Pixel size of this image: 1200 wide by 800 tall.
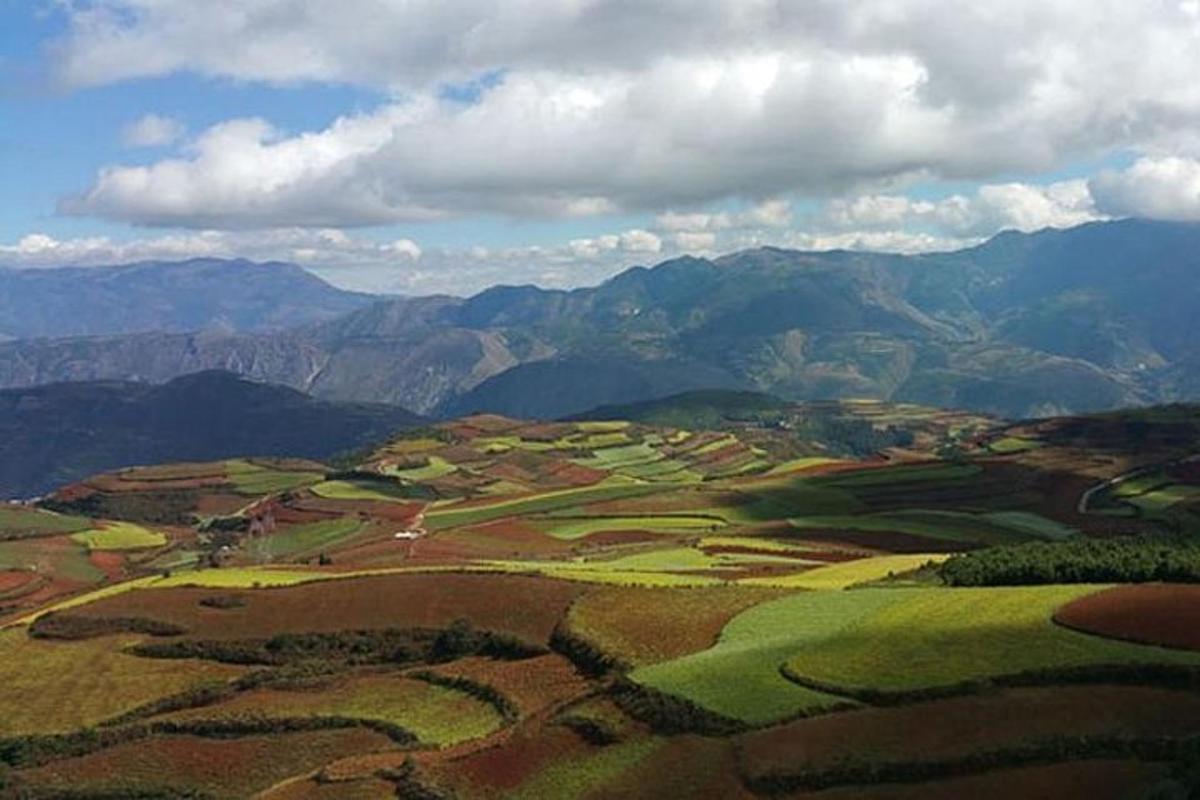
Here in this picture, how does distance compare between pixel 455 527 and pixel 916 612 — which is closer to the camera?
pixel 916 612

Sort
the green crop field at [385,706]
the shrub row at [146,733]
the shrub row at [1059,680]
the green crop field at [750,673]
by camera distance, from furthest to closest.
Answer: the shrub row at [146,733] → the green crop field at [385,706] → the green crop field at [750,673] → the shrub row at [1059,680]

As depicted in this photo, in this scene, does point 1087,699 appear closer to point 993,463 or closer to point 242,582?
point 242,582

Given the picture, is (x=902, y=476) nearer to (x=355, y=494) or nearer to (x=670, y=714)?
(x=355, y=494)

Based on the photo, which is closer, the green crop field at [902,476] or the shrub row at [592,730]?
the shrub row at [592,730]

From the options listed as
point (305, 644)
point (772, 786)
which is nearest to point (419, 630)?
point (305, 644)

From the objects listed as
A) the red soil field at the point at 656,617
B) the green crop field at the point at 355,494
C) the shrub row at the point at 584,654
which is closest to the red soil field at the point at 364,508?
the green crop field at the point at 355,494

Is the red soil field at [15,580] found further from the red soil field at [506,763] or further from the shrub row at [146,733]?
the red soil field at [506,763]
